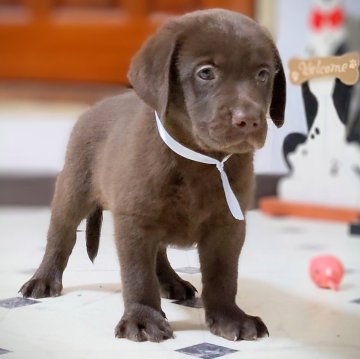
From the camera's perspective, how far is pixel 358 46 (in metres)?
2.87

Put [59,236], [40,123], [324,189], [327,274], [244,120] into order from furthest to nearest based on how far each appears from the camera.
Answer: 1. [324,189]
2. [40,123]
3. [327,274]
4. [59,236]
5. [244,120]

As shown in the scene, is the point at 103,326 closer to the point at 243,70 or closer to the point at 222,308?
the point at 222,308

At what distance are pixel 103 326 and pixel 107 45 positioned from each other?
137 centimetres

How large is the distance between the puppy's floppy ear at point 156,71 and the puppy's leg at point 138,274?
200mm

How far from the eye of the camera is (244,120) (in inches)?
44.4

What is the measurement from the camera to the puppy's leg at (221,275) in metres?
1.32

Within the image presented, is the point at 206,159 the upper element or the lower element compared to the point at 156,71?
lower

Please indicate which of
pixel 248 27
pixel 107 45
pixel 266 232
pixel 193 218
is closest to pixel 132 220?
pixel 193 218

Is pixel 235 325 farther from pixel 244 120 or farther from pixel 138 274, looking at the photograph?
pixel 244 120

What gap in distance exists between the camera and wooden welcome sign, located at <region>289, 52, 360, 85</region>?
1.41 m

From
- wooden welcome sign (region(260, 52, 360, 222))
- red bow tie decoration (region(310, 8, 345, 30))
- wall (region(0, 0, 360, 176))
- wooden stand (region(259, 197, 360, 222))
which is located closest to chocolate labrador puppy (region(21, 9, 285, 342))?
wooden welcome sign (region(260, 52, 360, 222))

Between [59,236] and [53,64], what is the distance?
4.47 ft

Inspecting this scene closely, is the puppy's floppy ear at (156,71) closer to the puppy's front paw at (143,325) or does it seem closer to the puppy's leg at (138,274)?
the puppy's leg at (138,274)

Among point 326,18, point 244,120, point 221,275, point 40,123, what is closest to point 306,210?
point 326,18
